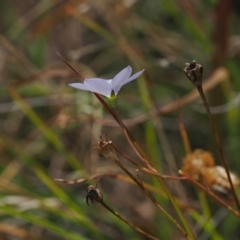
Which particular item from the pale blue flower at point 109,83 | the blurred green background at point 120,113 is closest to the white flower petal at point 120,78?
the pale blue flower at point 109,83

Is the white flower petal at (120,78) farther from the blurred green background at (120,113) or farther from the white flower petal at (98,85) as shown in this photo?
the blurred green background at (120,113)

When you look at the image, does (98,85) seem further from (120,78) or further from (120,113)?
(120,113)

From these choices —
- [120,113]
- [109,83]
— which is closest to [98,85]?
[109,83]

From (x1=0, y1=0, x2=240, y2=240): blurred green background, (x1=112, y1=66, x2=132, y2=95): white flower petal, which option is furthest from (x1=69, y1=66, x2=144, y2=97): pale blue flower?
(x1=0, y1=0, x2=240, y2=240): blurred green background

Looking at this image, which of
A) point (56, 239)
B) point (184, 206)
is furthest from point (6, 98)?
point (184, 206)

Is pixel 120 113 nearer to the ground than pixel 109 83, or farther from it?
farther from it

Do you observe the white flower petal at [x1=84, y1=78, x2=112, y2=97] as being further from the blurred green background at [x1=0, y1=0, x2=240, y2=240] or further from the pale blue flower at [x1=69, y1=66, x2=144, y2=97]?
the blurred green background at [x1=0, y1=0, x2=240, y2=240]
